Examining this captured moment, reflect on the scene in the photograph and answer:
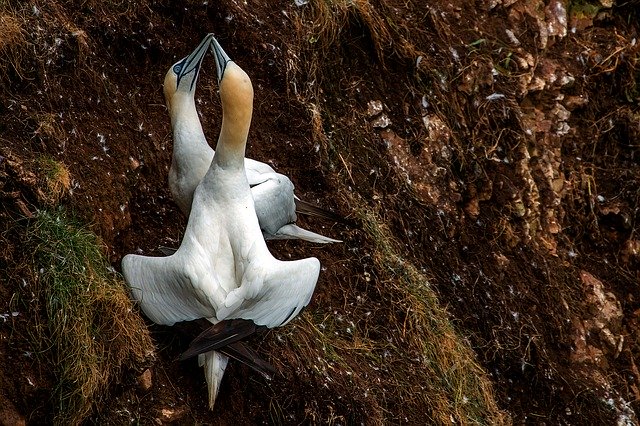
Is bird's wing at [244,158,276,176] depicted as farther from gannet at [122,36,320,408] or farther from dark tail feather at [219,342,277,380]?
dark tail feather at [219,342,277,380]

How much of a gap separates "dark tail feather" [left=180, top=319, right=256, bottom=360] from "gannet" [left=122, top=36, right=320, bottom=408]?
1cm

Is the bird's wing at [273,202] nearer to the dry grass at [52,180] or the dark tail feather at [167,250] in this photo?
the dark tail feather at [167,250]

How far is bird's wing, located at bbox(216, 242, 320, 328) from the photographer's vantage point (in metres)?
5.87

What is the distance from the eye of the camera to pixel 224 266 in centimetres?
596

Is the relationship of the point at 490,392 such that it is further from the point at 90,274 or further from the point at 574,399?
the point at 90,274

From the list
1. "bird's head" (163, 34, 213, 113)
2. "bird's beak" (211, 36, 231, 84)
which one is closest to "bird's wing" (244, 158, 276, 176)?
"bird's head" (163, 34, 213, 113)

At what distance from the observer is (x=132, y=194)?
6.86 m

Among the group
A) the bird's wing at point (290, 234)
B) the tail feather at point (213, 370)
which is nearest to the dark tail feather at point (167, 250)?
the bird's wing at point (290, 234)

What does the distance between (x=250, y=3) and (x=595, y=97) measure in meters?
3.02

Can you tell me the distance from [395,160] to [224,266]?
2972 mm

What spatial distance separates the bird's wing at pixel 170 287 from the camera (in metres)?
5.84

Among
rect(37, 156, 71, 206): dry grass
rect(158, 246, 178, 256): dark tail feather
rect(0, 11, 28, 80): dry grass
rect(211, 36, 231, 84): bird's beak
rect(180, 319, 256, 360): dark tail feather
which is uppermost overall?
rect(0, 11, 28, 80): dry grass

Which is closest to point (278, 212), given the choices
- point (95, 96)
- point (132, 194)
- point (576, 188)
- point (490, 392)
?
point (132, 194)

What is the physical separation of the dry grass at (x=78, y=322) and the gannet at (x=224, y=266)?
0.19 metres
